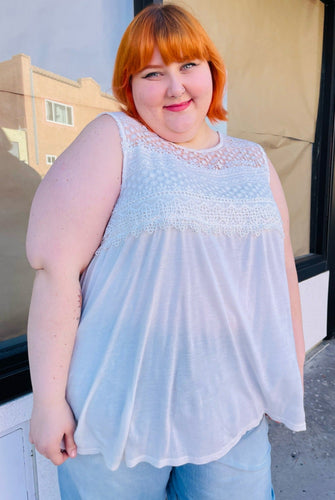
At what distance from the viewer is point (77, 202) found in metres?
0.91

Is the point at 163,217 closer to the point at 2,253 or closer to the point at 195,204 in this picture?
the point at 195,204

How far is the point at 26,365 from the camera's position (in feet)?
5.35

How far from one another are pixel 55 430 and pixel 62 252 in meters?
0.43

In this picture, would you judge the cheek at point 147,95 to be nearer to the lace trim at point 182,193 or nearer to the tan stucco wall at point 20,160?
the lace trim at point 182,193

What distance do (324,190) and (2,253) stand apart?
3065 millimetres

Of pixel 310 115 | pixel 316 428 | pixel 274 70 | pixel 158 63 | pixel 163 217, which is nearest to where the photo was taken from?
pixel 163 217

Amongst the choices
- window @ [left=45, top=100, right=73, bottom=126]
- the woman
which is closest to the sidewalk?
the woman

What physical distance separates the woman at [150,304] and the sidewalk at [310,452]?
1.27 m

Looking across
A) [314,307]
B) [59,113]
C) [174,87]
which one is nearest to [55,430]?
[174,87]

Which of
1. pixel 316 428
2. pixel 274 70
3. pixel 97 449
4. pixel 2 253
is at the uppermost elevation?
pixel 274 70

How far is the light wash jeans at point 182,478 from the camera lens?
3.22 feet

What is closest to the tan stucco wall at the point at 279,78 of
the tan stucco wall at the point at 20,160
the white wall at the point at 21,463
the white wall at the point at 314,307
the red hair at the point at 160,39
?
the white wall at the point at 314,307

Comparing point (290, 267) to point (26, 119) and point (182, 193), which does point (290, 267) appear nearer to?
point (182, 193)

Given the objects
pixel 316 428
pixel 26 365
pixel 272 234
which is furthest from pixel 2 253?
pixel 316 428
